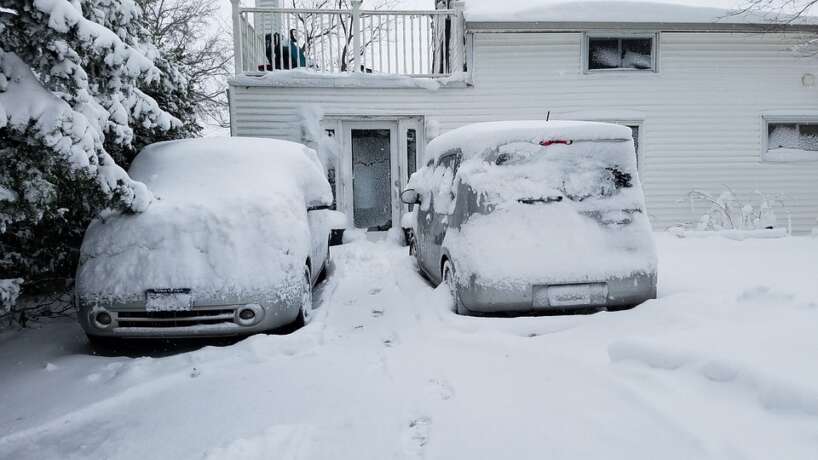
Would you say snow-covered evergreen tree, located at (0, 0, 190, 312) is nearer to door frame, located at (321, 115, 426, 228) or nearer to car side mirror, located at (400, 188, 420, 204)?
car side mirror, located at (400, 188, 420, 204)

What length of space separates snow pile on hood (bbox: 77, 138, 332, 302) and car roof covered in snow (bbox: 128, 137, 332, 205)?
2 cm

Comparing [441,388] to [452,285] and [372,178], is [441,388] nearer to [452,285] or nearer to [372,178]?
[452,285]

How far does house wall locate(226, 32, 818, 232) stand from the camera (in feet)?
34.6

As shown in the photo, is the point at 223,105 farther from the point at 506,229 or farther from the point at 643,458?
the point at 643,458

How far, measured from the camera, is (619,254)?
3930 mm

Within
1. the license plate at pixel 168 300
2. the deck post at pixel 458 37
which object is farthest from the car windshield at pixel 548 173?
the deck post at pixel 458 37

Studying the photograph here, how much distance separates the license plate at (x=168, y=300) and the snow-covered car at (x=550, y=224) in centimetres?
195

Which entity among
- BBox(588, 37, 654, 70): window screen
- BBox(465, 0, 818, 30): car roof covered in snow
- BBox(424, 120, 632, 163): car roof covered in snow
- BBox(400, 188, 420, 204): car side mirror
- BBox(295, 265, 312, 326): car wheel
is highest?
BBox(465, 0, 818, 30): car roof covered in snow

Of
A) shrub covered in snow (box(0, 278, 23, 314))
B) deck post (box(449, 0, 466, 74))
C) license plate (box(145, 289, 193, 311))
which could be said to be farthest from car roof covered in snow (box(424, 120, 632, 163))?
deck post (box(449, 0, 466, 74))

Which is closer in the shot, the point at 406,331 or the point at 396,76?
the point at 406,331

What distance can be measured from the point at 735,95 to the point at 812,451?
11.1 meters

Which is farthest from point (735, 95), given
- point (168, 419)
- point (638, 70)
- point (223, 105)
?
point (223, 105)

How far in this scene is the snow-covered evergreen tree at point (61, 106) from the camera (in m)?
2.83

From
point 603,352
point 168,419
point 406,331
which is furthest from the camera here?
point 406,331
